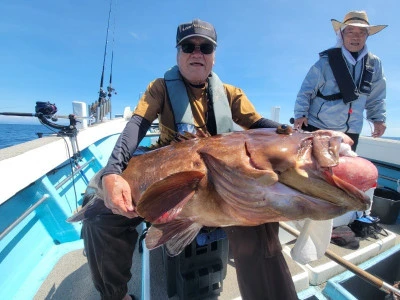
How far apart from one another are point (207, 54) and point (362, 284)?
10.1 ft

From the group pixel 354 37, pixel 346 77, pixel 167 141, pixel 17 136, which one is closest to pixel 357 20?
pixel 354 37

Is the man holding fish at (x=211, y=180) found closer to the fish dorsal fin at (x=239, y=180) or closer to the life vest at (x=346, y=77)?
the fish dorsal fin at (x=239, y=180)

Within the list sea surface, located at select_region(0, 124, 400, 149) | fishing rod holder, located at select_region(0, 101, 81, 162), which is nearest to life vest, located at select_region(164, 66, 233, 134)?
fishing rod holder, located at select_region(0, 101, 81, 162)

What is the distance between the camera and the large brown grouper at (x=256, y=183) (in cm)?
112

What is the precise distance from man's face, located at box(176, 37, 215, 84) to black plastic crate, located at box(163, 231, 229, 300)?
5.24 feet

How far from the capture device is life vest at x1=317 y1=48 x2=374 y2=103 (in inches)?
147

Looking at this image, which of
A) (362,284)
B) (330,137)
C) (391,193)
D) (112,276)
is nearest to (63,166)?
(112,276)

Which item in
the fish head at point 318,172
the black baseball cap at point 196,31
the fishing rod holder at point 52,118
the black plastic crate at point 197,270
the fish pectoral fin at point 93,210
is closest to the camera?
the fish head at point 318,172

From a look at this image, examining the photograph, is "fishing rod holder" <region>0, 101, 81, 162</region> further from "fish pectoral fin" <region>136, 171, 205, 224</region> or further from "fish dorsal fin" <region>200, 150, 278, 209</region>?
"fish dorsal fin" <region>200, 150, 278, 209</region>

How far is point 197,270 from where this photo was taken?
213cm

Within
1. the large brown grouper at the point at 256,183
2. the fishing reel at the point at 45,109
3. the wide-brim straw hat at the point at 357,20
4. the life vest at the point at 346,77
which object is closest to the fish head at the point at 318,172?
the large brown grouper at the point at 256,183

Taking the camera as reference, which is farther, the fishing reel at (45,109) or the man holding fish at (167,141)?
the fishing reel at (45,109)

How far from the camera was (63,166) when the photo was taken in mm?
4469

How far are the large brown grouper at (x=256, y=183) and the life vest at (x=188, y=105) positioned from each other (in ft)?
2.39
